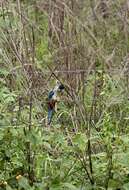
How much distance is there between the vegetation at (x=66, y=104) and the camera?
2.13 meters

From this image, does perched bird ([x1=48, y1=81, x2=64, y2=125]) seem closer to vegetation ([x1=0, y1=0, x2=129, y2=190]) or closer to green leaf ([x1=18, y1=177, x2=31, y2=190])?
vegetation ([x1=0, y1=0, x2=129, y2=190])

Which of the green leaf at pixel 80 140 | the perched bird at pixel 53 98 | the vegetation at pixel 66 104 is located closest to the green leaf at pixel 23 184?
the vegetation at pixel 66 104

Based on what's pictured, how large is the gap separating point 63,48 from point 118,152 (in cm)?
123

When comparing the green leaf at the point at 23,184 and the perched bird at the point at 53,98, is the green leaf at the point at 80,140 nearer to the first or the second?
the green leaf at the point at 23,184

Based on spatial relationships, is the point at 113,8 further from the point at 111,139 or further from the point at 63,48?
the point at 111,139

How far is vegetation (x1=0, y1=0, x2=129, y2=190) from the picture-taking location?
2.13 metres

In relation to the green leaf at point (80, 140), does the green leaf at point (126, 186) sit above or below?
below

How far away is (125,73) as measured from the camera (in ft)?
10.1

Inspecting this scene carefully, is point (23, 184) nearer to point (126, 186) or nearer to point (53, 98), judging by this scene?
point (126, 186)

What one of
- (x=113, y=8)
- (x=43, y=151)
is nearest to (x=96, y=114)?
(x=43, y=151)

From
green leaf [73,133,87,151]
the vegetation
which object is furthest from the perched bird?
green leaf [73,133,87,151]

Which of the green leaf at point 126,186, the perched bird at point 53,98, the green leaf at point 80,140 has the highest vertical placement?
the perched bird at point 53,98

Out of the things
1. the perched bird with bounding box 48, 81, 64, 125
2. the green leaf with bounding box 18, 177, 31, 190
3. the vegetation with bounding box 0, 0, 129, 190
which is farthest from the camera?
the perched bird with bounding box 48, 81, 64, 125

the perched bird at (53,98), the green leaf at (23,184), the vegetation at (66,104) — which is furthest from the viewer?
the perched bird at (53,98)
